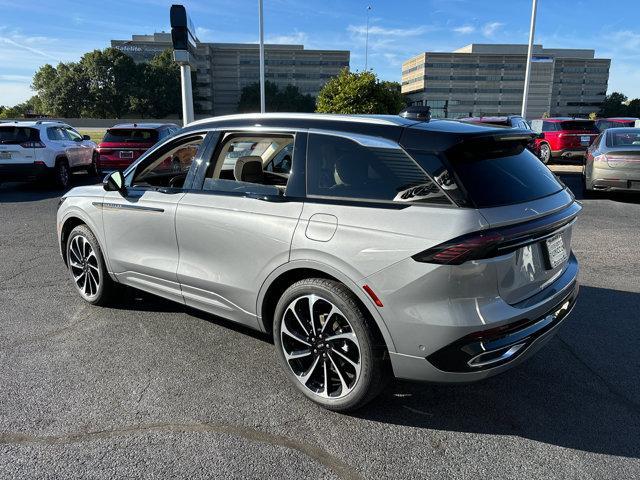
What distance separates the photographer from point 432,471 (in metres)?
2.42

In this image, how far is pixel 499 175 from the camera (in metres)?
2.71

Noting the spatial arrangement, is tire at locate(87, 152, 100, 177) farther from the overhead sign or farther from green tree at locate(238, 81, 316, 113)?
green tree at locate(238, 81, 316, 113)

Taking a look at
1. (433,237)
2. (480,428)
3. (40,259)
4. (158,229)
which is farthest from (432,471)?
(40,259)

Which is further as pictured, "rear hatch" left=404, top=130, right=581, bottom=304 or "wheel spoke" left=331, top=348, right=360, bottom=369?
"wheel spoke" left=331, top=348, right=360, bottom=369

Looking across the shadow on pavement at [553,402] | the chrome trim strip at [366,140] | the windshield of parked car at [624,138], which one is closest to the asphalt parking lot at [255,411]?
the shadow on pavement at [553,402]

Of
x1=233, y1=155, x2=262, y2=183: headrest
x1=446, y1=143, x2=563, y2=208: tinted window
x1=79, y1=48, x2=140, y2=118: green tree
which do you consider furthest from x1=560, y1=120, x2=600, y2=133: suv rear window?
x1=79, y1=48, x2=140, y2=118: green tree

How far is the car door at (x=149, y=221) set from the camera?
3.74 meters

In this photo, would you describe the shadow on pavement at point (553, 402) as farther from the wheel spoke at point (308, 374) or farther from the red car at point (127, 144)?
the red car at point (127, 144)

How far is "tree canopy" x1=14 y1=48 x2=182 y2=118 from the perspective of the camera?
300ft

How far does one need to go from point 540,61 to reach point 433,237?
407 feet

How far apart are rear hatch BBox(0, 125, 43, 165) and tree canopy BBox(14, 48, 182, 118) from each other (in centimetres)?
8766

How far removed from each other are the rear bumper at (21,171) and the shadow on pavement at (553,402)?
1137cm

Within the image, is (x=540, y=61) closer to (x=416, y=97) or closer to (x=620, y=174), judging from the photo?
(x=416, y=97)

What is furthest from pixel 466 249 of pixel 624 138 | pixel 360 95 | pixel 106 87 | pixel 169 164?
pixel 106 87
